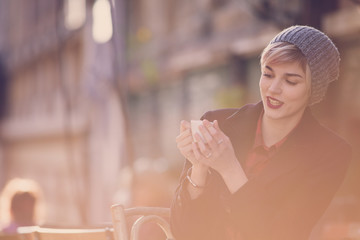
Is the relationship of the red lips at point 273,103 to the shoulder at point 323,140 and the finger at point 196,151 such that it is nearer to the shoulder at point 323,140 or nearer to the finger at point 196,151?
the shoulder at point 323,140

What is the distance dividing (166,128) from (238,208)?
22.0 feet

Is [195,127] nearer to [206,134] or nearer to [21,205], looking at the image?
[206,134]

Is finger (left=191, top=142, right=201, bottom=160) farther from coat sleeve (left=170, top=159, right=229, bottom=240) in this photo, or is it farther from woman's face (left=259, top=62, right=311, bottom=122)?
woman's face (left=259, top=62, right=311, bottom=122)

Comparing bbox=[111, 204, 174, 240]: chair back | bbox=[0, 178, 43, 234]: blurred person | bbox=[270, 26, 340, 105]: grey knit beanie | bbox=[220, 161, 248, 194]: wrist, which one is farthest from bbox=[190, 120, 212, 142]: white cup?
bbox=[0, 178, 43, 234]: blurred person

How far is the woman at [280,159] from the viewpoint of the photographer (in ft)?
7.55

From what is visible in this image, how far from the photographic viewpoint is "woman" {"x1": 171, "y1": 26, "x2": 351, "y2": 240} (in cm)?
230

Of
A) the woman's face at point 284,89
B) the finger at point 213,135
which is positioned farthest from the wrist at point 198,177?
the woman's face at point 284,89

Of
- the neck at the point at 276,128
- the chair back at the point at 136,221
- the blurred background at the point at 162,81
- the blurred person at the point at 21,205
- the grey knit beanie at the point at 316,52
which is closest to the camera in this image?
the grey knit beanie at the point at 316,52

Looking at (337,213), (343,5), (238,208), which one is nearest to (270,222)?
(238,208)

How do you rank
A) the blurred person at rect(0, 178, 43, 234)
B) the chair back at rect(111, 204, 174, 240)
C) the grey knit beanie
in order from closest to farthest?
1. the grey knit beanie
2. the chair back at rect(111, 204, 174, 240)
3. the blurred person at rect(0, 178, 43, 234)

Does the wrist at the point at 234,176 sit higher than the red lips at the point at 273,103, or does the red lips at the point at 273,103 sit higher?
the red lips at the point at 273,103

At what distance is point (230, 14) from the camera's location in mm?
7578

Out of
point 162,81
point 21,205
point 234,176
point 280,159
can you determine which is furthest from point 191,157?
point 162,81

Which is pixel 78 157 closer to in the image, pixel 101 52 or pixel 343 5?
pixel 101 52
